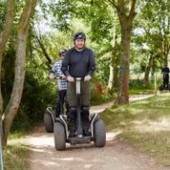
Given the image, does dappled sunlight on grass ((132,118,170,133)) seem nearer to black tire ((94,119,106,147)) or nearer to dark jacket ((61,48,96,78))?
black tire ((94,119,106,147))

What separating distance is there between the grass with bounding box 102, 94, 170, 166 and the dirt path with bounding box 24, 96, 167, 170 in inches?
9.2

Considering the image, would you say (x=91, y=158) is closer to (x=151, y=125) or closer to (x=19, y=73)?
(x=19, y=73)

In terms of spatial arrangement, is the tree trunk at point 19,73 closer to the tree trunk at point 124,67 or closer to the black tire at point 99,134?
the black tire at point 99,134

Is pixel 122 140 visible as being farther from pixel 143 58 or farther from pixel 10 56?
pixel 143 58

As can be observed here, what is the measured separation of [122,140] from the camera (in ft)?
34.4

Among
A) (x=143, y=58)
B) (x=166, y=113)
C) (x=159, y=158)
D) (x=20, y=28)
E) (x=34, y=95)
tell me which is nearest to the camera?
Answer: (x=159, y=158)

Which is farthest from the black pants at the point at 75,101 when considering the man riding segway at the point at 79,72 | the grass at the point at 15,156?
the grass at the point at 15,156

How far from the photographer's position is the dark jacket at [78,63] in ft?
31.6

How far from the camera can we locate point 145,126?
11344mm

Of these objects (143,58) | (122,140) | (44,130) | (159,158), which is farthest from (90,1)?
(143,58)

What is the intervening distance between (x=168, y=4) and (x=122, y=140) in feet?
30.3

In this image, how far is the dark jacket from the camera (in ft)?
31.6

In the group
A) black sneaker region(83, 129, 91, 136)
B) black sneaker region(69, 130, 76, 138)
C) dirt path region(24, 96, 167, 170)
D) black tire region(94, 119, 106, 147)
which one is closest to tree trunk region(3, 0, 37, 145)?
dirt path region(24, 96, 167, 170)

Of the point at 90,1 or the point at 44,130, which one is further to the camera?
the point at 90,1
